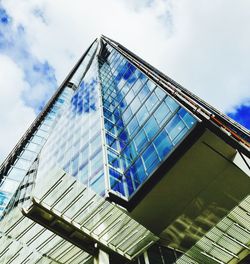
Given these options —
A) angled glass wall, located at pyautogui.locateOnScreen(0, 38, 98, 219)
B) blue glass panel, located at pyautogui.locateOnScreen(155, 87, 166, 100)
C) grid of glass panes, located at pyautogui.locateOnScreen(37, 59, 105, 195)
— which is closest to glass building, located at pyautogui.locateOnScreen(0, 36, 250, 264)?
blue glass panel, located at pyautogui.locateOnScreen(155, 87, 166, 100)

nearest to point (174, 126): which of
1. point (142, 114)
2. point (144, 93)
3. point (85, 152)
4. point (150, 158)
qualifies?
point (150, 158)

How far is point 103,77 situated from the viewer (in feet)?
135

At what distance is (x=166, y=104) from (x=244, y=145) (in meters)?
6.64

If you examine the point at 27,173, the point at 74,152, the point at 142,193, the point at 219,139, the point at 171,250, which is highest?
the point at 219,139

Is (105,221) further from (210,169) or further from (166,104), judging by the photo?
(166,104)

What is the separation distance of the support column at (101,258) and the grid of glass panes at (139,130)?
10.1 ft

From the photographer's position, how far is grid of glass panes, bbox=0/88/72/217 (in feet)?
134

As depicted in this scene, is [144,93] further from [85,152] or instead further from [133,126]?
[85,152]

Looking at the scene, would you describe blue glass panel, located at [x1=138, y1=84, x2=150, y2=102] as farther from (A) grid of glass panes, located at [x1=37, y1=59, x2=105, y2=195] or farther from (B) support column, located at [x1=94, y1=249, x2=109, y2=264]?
(B) support column, located at [x1=94, y1=249, x2=109, y2=264]

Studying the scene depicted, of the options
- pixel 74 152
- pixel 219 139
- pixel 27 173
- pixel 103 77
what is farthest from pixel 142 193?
pixel 27 173

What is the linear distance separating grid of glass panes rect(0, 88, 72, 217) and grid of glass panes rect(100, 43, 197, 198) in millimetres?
18772

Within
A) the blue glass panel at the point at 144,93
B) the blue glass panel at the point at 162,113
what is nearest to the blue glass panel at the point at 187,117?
the blue glass panel at the point at 162,113

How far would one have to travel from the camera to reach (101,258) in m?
15.8

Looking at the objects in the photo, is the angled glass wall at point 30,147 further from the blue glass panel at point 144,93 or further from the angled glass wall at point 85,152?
the blue glass panel at point 144,93
